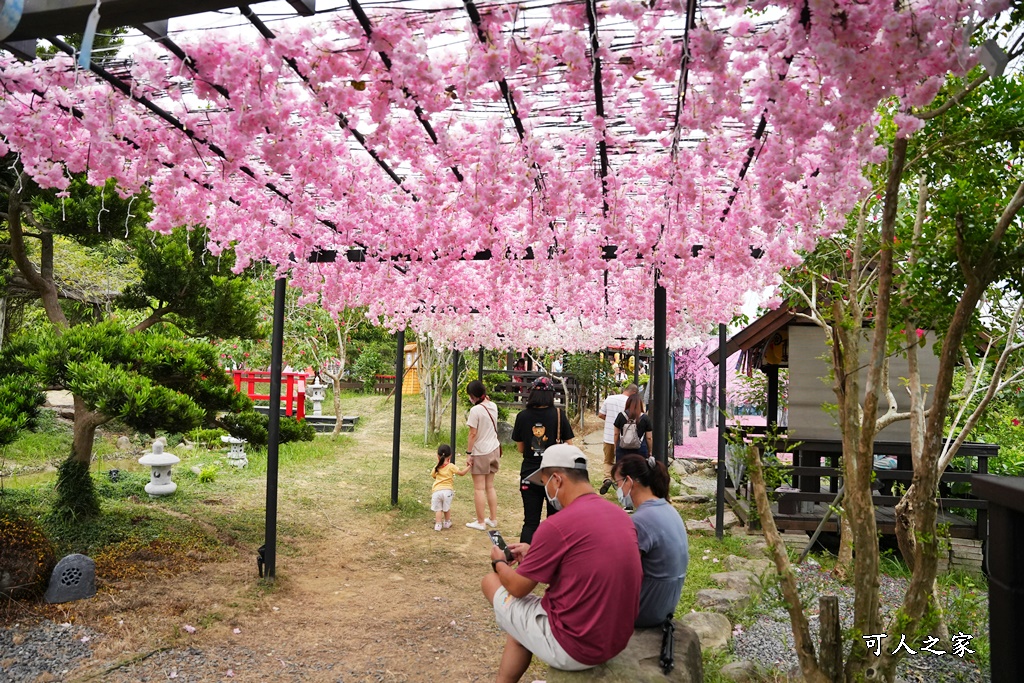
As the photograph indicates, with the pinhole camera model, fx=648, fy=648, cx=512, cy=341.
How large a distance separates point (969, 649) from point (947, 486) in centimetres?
423

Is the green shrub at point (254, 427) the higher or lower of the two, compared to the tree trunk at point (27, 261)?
lower

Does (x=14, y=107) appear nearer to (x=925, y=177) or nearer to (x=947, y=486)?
(x=925, y=177)

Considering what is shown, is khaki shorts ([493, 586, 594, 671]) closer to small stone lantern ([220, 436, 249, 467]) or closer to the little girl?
the little girl

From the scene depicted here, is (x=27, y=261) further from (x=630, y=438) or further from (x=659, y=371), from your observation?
(x=630, y=438)

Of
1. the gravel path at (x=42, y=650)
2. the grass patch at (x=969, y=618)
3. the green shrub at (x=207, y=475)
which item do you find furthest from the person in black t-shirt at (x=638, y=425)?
the green shrub at (x=207, y=475)

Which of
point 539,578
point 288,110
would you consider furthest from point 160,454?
point 539,578

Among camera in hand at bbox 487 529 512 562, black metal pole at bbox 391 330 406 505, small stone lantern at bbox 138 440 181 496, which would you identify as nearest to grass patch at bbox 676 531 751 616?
camera in hand at bbox 487 529 512 562

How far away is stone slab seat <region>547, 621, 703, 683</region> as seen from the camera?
254cm

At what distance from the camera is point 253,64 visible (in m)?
2.99

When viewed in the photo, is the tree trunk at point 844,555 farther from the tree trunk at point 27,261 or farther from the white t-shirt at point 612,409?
the tree trunk at point 27,261

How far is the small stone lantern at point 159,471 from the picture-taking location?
276 inches

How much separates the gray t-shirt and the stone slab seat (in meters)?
0.11

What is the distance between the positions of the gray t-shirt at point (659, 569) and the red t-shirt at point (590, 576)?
33 cm

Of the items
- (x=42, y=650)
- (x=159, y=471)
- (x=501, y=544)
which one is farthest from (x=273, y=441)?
(x=501, y=544)
